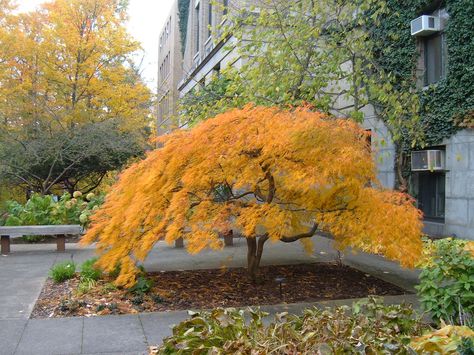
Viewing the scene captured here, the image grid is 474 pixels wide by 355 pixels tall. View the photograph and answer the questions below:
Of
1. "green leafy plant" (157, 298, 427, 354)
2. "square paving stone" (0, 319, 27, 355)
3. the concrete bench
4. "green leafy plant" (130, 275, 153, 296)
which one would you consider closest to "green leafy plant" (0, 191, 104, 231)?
the concrete bench

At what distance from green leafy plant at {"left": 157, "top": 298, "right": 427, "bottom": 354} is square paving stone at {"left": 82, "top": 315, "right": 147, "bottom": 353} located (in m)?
1.16

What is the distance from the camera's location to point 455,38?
12.5 metres

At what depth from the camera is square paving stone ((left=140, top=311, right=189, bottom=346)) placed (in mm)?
5445

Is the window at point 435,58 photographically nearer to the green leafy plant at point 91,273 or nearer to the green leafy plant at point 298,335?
the green leafy plant at point 91,273

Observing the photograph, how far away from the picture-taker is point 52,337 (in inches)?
213

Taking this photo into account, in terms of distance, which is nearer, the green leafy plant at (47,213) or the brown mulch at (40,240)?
the green leafy plant at (47,213)

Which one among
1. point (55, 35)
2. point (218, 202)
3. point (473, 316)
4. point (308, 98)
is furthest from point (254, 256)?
point (55, 35)

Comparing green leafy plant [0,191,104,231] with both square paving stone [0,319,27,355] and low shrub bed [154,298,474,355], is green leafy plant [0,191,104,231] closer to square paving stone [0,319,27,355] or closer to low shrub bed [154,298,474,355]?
square paving stone [0,319,27,355]

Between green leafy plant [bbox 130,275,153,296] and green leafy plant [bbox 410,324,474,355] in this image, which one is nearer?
green leafy plant [bbox 410,324,474,355]

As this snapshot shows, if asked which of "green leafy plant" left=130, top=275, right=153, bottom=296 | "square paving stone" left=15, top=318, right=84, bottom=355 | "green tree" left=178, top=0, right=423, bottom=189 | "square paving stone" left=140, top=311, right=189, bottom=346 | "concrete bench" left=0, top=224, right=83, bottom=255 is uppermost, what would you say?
"green tree" left=178, top=0, right=423, bottom=189

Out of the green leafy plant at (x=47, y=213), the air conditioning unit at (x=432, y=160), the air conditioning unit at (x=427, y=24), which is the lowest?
the green leafy plant at (x=47, y=213)

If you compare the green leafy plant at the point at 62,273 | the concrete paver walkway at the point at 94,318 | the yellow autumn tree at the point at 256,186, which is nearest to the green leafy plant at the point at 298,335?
the concrete paver walkway at the point at 94,318

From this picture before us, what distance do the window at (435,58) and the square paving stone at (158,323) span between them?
34.1 ft

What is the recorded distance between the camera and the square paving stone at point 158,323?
5445 mm
